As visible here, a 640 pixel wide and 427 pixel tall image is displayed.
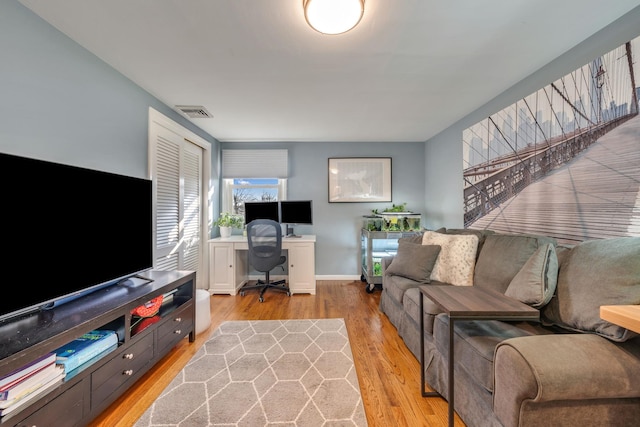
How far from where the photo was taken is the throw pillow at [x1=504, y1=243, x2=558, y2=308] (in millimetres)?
1398

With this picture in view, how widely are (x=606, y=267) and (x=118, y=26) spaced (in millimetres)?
3075

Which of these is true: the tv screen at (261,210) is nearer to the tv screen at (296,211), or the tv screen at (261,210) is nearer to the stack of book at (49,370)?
the tv screen at (296,211)

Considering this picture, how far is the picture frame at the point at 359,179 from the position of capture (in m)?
4.12

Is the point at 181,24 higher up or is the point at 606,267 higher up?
the point at 181,24

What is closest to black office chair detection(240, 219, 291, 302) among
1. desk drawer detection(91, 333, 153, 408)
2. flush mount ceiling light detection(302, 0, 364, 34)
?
desk drawer detection(91, 333, 153, 408)

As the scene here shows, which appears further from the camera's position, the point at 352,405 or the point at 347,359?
the point at 347,359

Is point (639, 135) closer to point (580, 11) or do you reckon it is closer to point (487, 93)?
point (580, 11)

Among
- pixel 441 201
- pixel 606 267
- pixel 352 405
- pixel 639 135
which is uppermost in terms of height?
pixel 639 135

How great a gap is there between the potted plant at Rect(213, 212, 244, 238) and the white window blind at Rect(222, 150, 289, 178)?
660 mm

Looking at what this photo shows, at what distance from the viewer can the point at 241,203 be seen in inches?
163

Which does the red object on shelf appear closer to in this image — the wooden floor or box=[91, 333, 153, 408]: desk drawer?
box=[91, 333, 153, 408]: desk drawer

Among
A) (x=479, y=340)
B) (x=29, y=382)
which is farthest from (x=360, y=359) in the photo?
(x=29, y=382)

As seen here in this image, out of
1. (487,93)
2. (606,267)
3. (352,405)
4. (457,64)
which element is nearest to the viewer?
(606,267)

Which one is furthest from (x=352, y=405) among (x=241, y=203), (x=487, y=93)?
(x=241, y=203)
